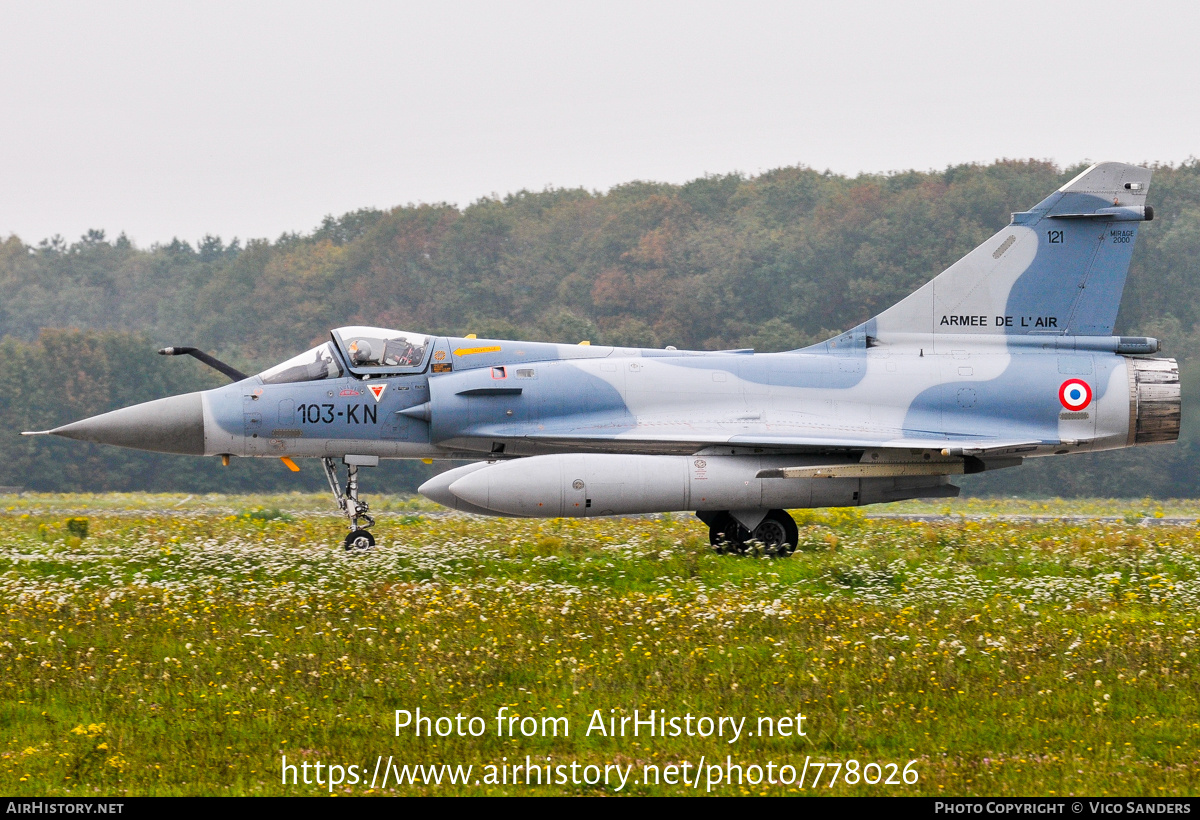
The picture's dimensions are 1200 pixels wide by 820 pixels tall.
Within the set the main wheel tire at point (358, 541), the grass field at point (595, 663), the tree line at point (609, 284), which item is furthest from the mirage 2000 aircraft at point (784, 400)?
the tree line at point (609, 284)

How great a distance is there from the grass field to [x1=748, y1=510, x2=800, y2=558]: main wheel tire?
230 millimetres

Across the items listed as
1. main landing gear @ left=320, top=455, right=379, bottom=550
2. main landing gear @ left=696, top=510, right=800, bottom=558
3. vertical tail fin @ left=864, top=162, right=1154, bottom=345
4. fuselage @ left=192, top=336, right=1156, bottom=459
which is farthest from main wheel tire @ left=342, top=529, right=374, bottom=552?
vertical tail fin @ left=864, top=162, right=1154, bottom=345

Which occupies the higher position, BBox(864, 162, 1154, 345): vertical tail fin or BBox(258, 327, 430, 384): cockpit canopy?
BBox(864, 162, 1154, 345): vertical tail fin

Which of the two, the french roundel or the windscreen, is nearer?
the windscreen

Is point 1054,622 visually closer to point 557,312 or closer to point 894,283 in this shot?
point 894,283

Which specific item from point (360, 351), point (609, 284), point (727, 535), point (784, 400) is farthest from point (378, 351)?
point (609, 284)

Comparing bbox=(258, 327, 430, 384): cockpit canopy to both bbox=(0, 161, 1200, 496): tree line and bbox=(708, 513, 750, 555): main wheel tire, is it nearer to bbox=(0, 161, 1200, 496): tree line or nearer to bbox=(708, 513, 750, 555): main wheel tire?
bbox=(708, 513, 750, 555): main wheel tire

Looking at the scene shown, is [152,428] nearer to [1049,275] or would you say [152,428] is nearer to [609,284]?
[1049,275]

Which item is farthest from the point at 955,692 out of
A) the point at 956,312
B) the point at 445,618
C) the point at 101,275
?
the point at 101,275

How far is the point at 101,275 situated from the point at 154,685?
83.7 m

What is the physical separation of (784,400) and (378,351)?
15.7 ft

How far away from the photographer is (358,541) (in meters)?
13.9

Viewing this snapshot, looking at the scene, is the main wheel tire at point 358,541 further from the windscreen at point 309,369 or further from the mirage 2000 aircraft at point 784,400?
the windscreen at point 309,369

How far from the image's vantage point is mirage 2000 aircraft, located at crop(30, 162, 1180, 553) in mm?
13703
